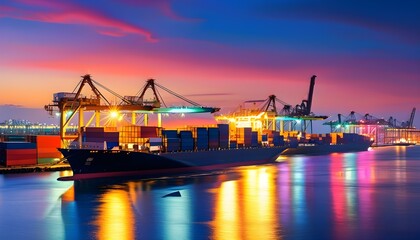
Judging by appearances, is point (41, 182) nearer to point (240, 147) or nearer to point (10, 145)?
point (10, 145)

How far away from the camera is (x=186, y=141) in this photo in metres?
54.9

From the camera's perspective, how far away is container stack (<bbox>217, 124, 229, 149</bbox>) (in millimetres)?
60616

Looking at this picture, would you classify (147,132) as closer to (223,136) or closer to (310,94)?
(223,136)

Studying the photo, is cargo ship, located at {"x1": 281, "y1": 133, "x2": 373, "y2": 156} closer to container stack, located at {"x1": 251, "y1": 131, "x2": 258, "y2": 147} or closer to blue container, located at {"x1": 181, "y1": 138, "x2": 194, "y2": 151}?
container stack, located at {"x1": 251, "y1": 131, "x2": 258, "y2": 147}

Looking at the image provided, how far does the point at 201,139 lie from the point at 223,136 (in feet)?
14.9

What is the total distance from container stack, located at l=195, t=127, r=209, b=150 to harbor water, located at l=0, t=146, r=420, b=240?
6.78 metres

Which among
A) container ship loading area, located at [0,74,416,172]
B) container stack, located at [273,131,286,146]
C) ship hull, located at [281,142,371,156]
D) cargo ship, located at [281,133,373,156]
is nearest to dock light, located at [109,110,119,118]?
container ship loading area, located at [0,74,416,172]

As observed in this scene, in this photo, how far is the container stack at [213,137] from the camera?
2315 inches

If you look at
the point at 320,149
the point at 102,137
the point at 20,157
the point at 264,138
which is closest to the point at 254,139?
the point at 264,138

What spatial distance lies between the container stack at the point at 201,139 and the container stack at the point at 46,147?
18.2 m

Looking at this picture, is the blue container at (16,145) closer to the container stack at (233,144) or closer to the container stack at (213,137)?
the container stack at (213,137)

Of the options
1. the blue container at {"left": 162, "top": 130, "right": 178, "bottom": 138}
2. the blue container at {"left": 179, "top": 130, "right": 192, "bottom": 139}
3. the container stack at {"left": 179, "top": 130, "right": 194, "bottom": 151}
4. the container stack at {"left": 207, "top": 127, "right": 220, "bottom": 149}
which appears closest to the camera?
the blue container at {"left": 162, "top": 130, "right": 178, "bottom": 138}

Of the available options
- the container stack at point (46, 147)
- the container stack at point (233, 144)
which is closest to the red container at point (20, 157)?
the container stack at point (46, 147)

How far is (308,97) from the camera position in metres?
129
